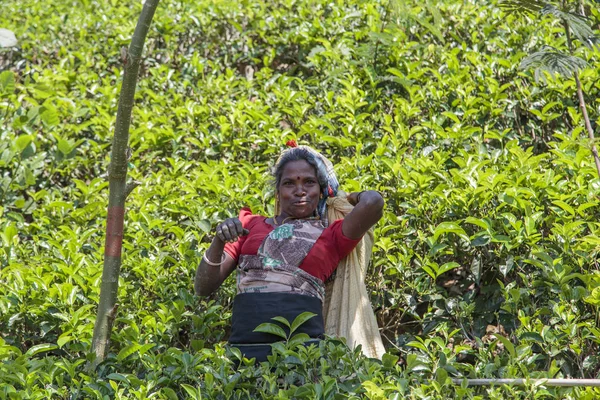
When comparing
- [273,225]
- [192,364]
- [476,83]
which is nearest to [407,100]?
[476,83]

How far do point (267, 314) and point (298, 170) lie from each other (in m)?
0.75

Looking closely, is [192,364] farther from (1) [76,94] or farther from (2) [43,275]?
(1) [76,94]

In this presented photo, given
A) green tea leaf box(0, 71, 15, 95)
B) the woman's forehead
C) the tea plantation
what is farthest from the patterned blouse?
green tea leaf box(0, 71, 15, 95)

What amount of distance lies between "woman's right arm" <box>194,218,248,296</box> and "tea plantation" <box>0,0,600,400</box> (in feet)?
0.51

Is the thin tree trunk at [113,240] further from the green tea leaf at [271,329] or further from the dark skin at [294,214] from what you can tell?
the green tea leaf at [271,329]

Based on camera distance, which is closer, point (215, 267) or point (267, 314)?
point (267, 314)

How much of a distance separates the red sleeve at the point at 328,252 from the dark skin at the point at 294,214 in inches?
2.1

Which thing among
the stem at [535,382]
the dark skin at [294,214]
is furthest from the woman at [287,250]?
the stem at [535,382]

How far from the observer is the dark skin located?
140 inches

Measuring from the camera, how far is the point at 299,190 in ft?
12.8

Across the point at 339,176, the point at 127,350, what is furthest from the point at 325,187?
the point at 127,350

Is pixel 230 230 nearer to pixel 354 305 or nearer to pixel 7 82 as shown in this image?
pixel 354 305

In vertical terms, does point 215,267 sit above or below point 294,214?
below

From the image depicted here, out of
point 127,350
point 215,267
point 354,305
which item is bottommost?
point 127,350
